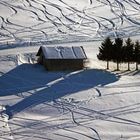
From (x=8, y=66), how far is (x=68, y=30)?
1383 cm

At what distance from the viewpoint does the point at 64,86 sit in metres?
38.8

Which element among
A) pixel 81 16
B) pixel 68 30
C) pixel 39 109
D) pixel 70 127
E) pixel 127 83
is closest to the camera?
pixel 70 127

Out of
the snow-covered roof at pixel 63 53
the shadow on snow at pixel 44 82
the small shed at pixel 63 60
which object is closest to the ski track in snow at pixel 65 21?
the snow-covered roof at pixel 63 53

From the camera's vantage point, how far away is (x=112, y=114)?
34750 millimetres

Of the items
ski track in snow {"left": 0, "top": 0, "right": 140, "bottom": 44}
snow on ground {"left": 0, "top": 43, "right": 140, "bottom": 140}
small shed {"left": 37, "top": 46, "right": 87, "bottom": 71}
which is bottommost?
snow on ground {"left": 0, "top": 43, "right": 140, "bottom": 140}

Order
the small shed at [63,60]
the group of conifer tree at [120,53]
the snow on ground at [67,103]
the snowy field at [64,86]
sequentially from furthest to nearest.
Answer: the group of conifer tree at [120,53] < the small shed at [63,60] < the snowy field at [64,86] < the snow on ground at [67,103]

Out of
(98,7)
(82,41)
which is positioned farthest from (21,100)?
(98,7)

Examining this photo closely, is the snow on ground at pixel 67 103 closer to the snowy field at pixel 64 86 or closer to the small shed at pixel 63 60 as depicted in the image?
the snowy field at pixel 64 86

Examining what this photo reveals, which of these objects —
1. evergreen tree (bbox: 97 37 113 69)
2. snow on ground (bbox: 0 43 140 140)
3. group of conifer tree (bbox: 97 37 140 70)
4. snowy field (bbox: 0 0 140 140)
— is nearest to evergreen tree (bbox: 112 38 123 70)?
group of conifer tree (bbox: 97 37 140 70)

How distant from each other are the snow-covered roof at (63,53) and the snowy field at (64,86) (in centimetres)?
114

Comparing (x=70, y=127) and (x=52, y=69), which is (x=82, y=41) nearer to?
(x=52, y=69)

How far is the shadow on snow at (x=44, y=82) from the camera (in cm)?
3709

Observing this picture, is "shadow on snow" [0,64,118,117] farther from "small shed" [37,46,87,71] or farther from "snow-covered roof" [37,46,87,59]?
"snow-covered roof" [37,46,87,59]

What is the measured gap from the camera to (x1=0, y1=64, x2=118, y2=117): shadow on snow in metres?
37.1
